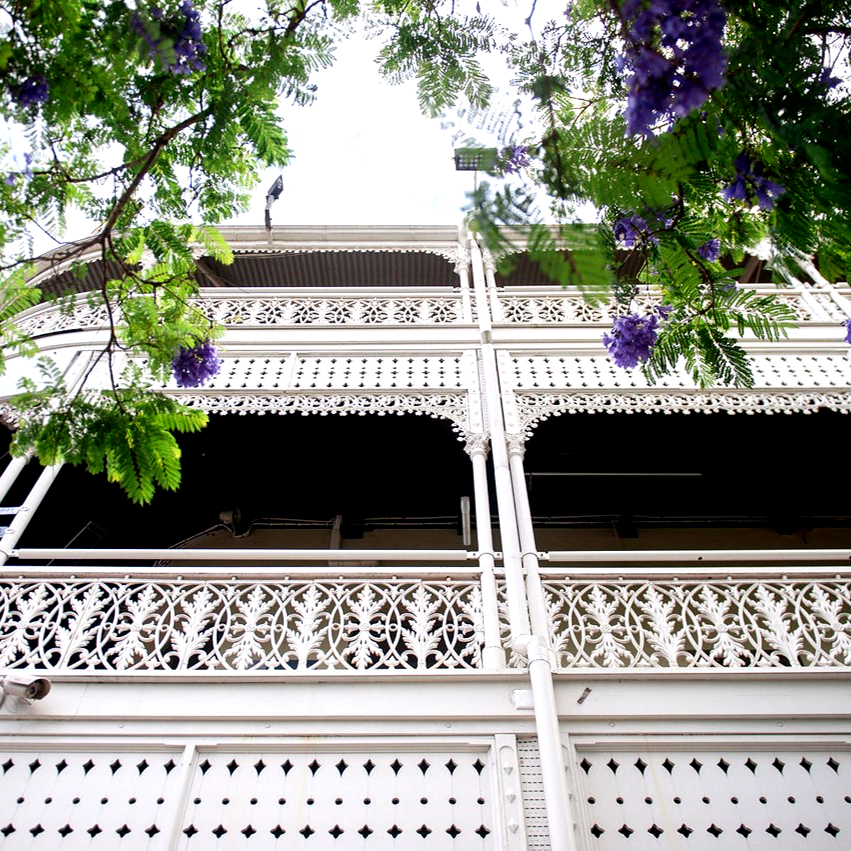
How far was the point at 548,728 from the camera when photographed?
12.6 feet

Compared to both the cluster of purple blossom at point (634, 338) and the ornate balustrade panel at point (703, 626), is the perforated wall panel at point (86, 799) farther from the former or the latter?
the cluster of purple blossom at point (634, 338)

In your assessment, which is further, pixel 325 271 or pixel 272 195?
pixel 325 271

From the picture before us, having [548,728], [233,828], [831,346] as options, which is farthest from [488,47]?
[831,346]

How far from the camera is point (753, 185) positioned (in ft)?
7.37

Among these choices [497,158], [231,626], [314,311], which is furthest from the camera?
[314,311]

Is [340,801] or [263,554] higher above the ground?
[263,554]

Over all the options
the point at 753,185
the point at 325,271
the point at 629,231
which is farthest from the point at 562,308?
the point at 753,185

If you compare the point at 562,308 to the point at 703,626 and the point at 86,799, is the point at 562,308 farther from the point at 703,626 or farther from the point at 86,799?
the point at 86,799

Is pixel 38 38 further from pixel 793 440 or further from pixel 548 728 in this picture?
pixel 793 440

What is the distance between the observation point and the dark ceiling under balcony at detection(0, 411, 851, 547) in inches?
273

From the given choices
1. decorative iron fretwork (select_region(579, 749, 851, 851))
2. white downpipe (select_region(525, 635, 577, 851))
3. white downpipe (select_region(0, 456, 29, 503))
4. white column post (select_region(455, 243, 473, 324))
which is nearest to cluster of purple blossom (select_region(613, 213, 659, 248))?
white downpipe (select_region(525, 635, 577, 851))

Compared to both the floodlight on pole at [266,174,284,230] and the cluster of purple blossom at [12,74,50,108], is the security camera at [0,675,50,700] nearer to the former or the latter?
the cluster of purple blossom at [12,74,50,108]

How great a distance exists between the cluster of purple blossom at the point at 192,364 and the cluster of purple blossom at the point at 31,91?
1.24 m

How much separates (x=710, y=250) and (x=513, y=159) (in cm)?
147
